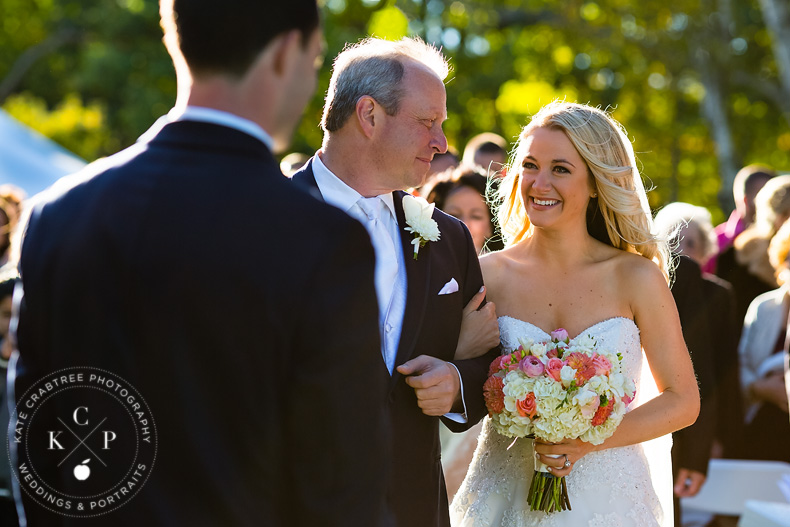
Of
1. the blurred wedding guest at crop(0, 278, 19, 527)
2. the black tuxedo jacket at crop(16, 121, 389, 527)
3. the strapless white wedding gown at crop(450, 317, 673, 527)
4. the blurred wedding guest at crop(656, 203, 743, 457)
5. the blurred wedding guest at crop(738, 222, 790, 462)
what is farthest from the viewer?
the blurred wedding guest at crop(738, 222, 790, 462)

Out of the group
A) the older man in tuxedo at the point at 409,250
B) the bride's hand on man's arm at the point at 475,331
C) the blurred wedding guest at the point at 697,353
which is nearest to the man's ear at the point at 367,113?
the older man in tuxedo at the point at 409,250

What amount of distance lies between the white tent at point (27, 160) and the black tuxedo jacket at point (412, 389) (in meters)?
10.5

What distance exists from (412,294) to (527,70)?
26778mm

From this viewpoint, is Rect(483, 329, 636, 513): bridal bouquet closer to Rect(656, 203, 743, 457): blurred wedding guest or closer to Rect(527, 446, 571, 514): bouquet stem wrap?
Rect(527, 446, 571, 514): bouquet stem wrap

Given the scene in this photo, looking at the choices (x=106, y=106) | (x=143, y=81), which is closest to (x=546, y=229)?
(x=143, y=81)

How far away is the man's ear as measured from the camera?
351cm

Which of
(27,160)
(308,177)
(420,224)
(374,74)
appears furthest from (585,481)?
(27,160)

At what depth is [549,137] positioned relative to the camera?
3.92 meters

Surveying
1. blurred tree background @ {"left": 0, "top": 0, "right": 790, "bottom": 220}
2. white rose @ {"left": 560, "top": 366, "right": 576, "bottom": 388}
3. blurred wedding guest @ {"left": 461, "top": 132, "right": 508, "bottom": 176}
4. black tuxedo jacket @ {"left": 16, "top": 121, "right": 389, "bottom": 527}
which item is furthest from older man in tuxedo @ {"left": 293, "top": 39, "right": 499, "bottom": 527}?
blurred tree background @ {"left": 0, "top": 0, "right": 790, "bottom": 220}

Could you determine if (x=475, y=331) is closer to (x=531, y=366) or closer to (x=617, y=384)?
(x=531, y=366)

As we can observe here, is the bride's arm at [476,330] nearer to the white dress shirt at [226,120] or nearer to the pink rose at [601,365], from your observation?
Result: the pink rose at [601,365]

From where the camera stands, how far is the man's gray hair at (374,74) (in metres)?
3.52

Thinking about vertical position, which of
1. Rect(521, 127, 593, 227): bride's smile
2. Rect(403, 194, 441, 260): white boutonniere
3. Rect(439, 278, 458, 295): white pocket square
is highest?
Rect(521, 127, 593, 227): bride's smile

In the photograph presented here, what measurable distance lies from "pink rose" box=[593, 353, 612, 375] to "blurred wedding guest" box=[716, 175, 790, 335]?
194 inches
